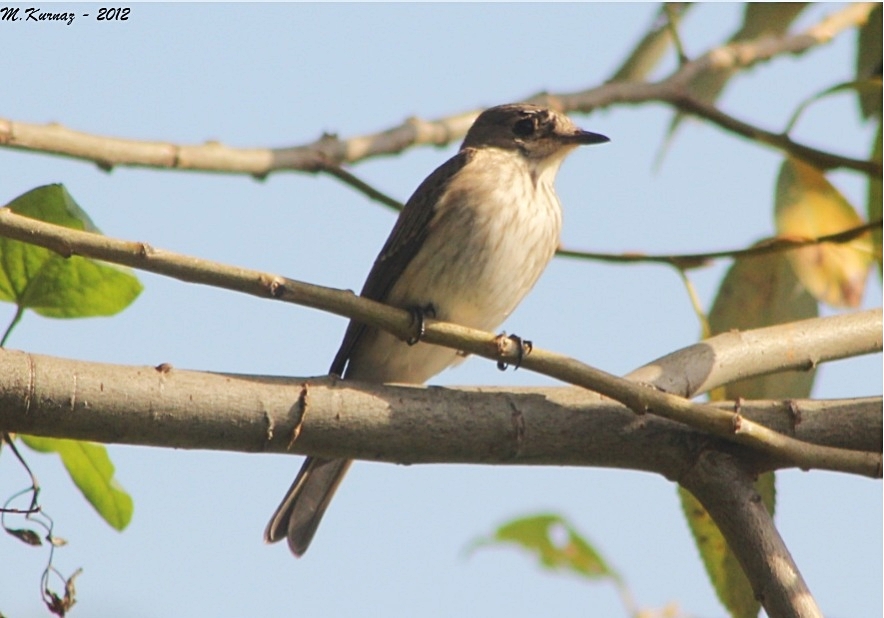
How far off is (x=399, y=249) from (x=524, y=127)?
2.88 ft

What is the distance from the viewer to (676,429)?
3020 mm

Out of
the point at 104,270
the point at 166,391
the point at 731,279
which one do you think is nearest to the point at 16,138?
the point at 104,270

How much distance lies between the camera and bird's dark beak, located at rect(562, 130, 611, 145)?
4.96 m

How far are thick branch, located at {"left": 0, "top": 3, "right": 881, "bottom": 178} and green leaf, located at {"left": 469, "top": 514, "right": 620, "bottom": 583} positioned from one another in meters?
1.23

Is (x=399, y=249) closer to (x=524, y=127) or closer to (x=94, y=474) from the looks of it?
(x=524, y=127)

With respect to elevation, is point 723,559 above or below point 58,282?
below

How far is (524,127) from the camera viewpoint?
5172mm

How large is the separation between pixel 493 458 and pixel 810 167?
172 centimetres

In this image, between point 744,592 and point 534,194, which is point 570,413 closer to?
point 744,592

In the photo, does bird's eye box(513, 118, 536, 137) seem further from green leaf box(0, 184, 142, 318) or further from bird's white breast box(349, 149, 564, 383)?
green leaf box(0, 184, 142, 318)

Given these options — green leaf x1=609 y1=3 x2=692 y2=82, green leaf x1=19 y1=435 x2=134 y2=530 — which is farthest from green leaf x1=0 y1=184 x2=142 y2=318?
green leaf x1=609 y1=3 x2=692 y2=82

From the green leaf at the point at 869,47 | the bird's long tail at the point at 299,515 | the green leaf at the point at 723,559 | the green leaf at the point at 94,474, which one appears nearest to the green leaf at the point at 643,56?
the green leaf at the point at 869,47

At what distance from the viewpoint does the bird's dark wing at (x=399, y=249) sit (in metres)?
4.55

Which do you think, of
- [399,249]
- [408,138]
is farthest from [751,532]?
[399,249]
